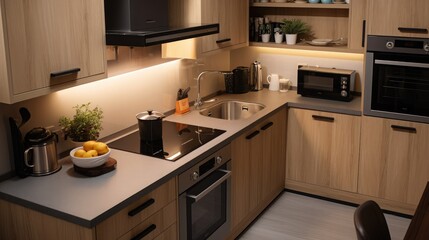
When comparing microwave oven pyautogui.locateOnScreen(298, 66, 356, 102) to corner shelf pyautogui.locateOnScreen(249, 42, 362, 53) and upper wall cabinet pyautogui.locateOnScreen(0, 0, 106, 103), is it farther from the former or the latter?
upper wall cabinet pyautogui.locateOnScreen(0, 0, 106, 103)

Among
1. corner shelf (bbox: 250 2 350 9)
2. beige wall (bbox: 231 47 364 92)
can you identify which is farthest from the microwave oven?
corner shelf (bbox: 250 2 350 9)

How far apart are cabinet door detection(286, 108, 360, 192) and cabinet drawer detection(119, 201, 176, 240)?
1742 millimetres

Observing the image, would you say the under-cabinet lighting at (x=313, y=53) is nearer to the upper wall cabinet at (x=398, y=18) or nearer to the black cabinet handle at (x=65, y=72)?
the upper wall cabinet at (x=398, y=18)

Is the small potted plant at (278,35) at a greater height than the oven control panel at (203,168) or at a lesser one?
greater

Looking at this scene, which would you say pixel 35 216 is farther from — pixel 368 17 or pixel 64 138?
pixel 368 17

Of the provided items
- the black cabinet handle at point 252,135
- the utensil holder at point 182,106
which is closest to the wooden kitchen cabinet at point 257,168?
the black cabinet handle at point 252,135

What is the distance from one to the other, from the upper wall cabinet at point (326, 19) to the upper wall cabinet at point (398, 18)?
0.23 metres

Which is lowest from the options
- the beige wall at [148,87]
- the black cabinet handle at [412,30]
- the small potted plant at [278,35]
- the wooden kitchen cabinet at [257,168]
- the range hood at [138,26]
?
the wooden kitchen cabinet at [257,168]

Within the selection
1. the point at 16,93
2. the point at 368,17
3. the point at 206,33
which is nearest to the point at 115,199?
the point at 16,93

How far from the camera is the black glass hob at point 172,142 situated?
3045 millimetres

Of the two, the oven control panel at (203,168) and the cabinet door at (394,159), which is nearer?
the oven control panel at (203,168)

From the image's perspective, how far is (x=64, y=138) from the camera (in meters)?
2.89

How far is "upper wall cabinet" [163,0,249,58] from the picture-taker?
3555mm

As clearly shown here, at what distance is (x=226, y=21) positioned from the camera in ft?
13.0
